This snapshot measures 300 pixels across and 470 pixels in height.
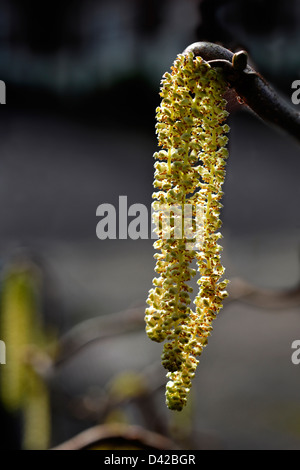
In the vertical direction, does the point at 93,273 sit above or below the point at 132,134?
below

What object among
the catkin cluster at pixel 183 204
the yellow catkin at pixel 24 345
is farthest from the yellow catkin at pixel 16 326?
the catkin cluster at pixel 183 204

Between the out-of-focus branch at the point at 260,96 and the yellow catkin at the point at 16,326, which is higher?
the out-of-focus branch at the point at 260,96

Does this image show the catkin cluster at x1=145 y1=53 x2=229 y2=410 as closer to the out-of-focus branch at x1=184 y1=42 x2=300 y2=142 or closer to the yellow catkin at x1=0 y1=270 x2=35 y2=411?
the out-of-focus branch at x1=184 y1=42 x2=300 y2=142

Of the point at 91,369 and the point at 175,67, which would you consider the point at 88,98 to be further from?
the point at 175,67

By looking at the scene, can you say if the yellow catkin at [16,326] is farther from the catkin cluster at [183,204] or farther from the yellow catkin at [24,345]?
the catkin cluster at [183,204]

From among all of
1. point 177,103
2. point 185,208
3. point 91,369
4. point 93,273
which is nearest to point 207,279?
point 185,208

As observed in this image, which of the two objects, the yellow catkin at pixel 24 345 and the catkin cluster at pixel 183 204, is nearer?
the catkin cluster at pixel 183 204

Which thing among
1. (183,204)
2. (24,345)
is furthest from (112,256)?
(183,204)
